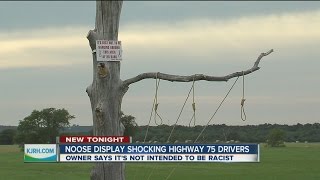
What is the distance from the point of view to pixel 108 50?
10742 mm

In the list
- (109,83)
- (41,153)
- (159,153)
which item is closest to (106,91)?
(109,83)

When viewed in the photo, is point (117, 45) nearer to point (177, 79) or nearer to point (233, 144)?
point (177, 79)

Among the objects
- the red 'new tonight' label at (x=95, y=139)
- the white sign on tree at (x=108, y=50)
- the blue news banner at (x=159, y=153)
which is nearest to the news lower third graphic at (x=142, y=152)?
the blue news banner at (x=159, y=153)

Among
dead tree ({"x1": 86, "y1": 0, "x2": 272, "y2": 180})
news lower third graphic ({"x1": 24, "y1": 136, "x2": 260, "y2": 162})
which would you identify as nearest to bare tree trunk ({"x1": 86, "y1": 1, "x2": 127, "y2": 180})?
dead tree ({"x1": 86, "y1": 0, "x2": 272, "y2": 180})

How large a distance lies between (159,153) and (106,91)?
68.3 inches

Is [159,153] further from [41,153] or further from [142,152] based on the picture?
[41,153]

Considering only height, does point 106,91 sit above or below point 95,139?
above

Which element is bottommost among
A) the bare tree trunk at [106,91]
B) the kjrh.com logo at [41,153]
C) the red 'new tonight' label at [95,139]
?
the kjrh.com logo at [41,153]

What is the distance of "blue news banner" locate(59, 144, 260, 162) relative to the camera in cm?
959

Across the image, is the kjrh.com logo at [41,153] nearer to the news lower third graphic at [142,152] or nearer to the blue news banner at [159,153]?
the news lower third graphic at [142,152]

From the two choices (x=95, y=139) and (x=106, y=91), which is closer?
(x=95, y=139)

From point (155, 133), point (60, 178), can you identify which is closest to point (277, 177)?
point (60, 178)

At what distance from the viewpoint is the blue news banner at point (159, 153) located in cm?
959

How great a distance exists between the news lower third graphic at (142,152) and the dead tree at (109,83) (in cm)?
90
